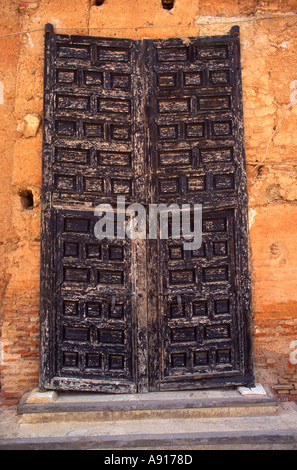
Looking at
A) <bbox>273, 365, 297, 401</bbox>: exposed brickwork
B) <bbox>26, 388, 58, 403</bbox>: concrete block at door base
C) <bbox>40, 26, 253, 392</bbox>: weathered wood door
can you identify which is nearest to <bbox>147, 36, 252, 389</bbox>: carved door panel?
<bbox>40, 26, 253, 392</bbox>: weathered wood door

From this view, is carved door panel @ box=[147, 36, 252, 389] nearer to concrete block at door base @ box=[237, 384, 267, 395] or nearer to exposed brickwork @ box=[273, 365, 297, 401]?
concrete block at door base @ box=[237, 384, 267, 395]

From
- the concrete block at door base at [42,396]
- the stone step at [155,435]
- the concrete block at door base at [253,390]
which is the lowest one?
the stone step at [155,435]

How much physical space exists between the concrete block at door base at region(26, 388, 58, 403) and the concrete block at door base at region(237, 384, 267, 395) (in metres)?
1.72

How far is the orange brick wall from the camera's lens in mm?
3602

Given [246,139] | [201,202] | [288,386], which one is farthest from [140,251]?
[288,386]

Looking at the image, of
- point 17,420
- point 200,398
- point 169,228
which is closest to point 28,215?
point 169,228

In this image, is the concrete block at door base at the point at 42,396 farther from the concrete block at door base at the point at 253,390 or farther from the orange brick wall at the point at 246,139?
the concrete block at door base at the point at 253,390

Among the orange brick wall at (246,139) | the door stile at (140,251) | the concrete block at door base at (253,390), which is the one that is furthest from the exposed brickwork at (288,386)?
the door stile at (140,251)

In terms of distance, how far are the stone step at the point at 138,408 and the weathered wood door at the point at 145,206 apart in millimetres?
190

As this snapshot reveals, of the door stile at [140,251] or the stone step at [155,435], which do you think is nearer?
the stone step at [155,435]

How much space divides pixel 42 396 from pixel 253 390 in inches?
76.0

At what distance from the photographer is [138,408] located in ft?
10.9

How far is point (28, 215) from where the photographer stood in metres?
3.65

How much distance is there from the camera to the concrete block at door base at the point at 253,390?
3.44m
